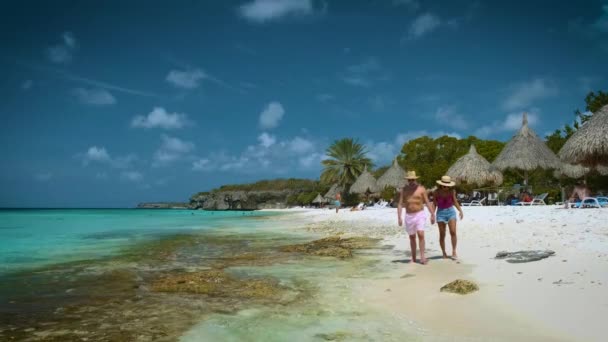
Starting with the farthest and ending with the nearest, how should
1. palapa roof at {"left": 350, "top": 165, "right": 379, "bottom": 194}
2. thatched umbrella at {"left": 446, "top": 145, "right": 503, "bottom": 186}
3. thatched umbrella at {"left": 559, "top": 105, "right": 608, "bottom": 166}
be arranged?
palapa roof at {"left": 350, "top": 165, "right": 379, "bottom": 194} → thatched umbrella at {"left": 446, "top": 145, "right": 503, "bottom": 186} → thatched umbrella at {"left": 559, "top": 105, "right": 608, "bottom": 166}

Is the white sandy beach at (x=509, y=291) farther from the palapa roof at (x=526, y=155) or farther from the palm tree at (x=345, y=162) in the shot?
the palm tree at (x=345, y=162)

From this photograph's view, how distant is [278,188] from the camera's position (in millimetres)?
91312

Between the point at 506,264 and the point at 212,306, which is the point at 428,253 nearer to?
the point at 506,264

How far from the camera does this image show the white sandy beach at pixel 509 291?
3.32 metres

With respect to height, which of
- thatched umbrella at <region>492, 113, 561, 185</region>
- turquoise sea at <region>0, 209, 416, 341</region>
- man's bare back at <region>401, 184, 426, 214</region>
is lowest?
turquoise sea at <region>0, 209, 416, 341</region>

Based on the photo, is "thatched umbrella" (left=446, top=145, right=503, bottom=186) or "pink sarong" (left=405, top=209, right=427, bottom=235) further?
"thatched umbrella" (left=446, top=145, right=503, bottom=186)

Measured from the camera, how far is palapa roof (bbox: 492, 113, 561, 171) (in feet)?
68.2

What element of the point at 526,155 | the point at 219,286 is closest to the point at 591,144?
the point at 219,286

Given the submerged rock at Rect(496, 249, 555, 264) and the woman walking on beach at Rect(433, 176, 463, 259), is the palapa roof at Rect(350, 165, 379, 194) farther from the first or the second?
the submerged rock at Rect(496, 249, 555, 264)

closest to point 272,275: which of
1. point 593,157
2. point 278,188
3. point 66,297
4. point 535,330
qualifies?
point 66,297

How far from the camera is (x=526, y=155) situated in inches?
830

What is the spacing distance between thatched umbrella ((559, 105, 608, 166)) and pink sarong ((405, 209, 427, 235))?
6.49m

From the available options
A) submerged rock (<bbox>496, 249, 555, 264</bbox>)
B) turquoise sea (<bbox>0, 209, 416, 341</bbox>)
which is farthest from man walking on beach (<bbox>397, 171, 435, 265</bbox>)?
submerged rock (<bbox>496, 249, 555, 264</bbox>)

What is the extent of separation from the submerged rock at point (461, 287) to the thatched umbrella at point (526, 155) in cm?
1879
